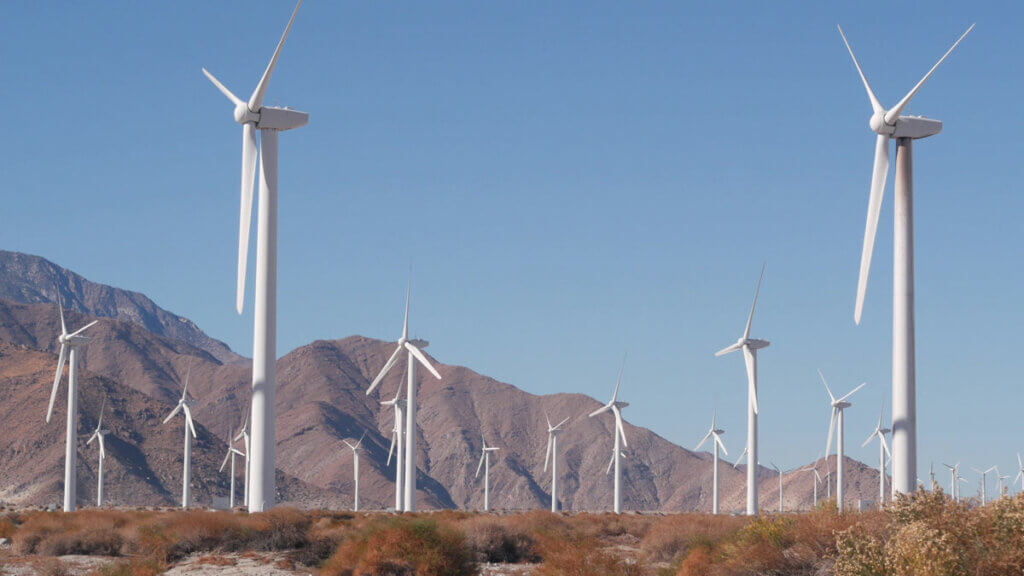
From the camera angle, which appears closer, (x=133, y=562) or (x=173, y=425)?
(x=133, y=562)

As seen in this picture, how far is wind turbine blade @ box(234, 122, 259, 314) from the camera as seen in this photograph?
1754 inches

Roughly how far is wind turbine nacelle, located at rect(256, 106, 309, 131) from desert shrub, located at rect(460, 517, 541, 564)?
1853 cm

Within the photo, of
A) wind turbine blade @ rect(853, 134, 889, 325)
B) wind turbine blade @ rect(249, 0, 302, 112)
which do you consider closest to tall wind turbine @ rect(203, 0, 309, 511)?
wind turbine blade @ rect(249, 0, 302, 112)

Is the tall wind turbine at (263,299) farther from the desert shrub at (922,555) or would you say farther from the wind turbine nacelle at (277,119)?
the desert shrub at (922,555)

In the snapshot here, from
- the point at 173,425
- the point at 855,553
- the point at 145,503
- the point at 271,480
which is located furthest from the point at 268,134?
the point at 173,425

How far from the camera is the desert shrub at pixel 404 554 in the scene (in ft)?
99.3

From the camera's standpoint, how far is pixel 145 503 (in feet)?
516

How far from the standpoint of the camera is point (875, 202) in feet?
128

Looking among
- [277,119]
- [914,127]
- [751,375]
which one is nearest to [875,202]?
[914,127]

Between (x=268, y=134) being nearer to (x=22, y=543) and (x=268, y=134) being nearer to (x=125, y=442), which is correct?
(x=22, y=543)

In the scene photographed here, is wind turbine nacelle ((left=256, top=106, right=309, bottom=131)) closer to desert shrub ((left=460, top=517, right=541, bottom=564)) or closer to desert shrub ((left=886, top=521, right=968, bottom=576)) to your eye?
desert shrub ((left=460, top=517, right=541, bottom=564))

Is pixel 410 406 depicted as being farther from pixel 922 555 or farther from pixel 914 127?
pixel 922 555

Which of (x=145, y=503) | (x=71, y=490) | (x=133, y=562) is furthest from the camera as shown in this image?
(x=145, y=503)

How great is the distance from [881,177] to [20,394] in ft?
572
